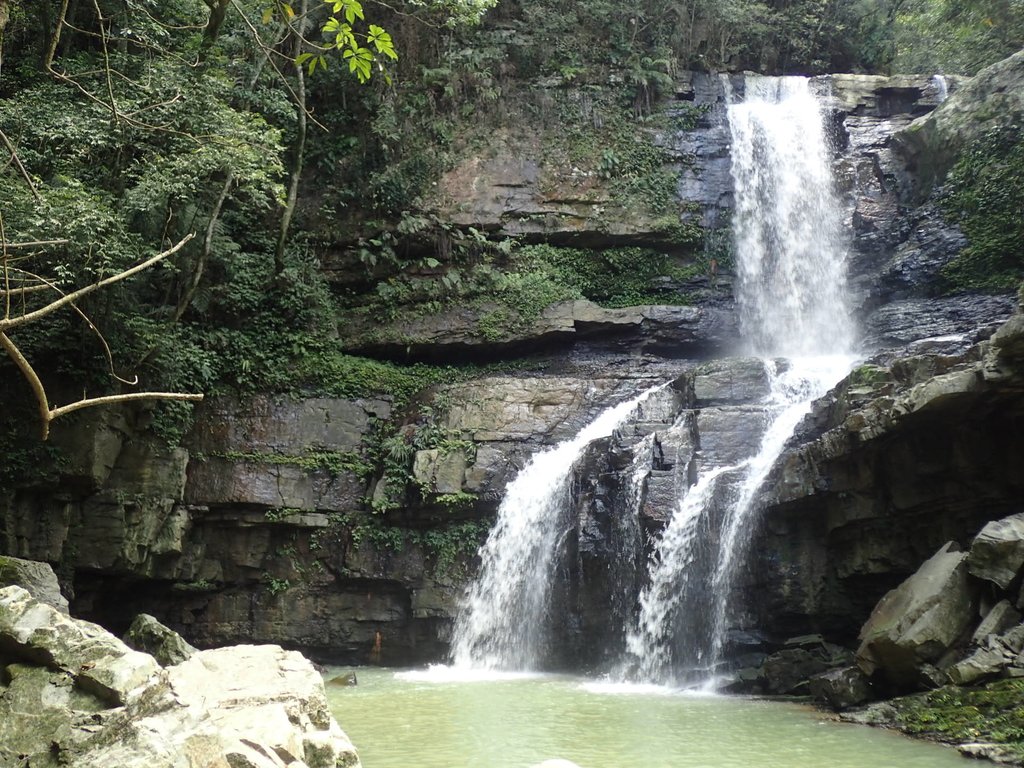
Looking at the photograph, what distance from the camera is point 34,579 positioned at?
8531 mm

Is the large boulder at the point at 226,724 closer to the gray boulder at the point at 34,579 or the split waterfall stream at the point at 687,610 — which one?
the split waterfall stream at the point at 687,610

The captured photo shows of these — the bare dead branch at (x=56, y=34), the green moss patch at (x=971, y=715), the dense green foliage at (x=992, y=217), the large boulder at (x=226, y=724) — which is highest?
the dense green foliage at (x=992, y=217)

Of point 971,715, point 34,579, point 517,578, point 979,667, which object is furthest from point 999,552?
point 34,579

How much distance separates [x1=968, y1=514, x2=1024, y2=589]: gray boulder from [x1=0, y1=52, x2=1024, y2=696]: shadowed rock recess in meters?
0.04

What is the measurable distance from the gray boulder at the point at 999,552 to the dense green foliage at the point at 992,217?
815 centimetres

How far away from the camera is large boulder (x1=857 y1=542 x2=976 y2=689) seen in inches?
305

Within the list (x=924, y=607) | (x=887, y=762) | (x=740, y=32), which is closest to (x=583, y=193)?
(x=740, y=32)

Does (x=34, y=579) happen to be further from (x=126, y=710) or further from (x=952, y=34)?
(x=952, y=34)

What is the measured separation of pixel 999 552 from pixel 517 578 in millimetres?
7071

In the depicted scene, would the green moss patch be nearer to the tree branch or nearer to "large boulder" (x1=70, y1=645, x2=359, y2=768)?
"large boulder" (x1=70, y1=645, x2=359, y2=768)

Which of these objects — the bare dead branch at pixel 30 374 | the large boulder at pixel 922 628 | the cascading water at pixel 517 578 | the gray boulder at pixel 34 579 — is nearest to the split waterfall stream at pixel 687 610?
the cascading water at pixel 517 578

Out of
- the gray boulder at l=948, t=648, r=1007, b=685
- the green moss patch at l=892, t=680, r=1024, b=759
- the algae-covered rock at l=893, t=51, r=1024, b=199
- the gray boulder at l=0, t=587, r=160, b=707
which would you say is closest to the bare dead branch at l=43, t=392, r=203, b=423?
the gray boulder at l=0, t=587, r=160, b=707

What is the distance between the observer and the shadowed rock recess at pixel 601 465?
9.63 m

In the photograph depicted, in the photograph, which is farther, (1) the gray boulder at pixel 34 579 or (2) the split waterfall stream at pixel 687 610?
(1) the gray boulder at pixel 34 579
